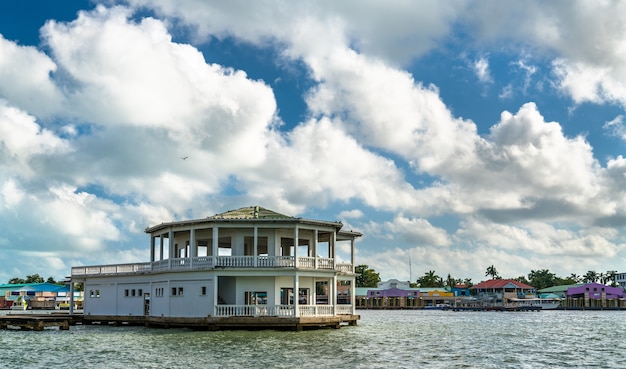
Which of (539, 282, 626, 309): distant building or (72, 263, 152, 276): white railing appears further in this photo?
(539, 282, 626, 309): distant building

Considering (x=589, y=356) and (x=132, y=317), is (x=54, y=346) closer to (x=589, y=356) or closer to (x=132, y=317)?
(x=132, y=317)

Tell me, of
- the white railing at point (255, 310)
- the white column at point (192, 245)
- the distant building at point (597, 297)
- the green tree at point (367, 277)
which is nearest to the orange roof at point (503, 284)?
the distant building at point (597, 297)

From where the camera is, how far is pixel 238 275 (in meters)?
39.1

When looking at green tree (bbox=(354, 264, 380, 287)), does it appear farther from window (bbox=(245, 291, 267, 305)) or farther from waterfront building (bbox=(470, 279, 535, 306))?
window (bbox=(245, 291, 267, 305))

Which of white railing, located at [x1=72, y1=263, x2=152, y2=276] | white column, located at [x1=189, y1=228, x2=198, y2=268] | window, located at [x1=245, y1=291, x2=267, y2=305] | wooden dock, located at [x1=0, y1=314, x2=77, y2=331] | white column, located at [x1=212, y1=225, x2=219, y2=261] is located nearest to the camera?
white column, located at [x1=212, y1=225, x2=219, y2=261]

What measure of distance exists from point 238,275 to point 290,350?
427 inches

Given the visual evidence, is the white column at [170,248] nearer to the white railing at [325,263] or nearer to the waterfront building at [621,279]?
the white railing at [325,263]

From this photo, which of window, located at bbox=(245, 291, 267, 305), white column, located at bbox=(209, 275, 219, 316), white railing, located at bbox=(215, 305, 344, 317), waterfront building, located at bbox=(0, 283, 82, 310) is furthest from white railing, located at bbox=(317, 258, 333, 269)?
waterfront building, located at bbox=(0, 283, 82, 310)

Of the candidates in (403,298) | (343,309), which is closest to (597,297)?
(403,298)

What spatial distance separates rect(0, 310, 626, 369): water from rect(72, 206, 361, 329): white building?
1.35 meters

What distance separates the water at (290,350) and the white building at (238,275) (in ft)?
4.44

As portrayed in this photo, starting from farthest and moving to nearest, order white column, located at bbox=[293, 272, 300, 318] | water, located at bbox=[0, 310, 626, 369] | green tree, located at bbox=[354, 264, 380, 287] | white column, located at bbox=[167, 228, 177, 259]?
green tree, located at bbox=[354, 264, 380, 287], white column, located at bbox=[167, 228, 177, 259], white column, located at bbox=[293, 272, 300, 318], water, located at bbox=[0, 310, 626, 369]

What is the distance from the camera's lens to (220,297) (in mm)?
41000

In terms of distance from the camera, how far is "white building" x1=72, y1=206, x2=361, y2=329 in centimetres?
3897
